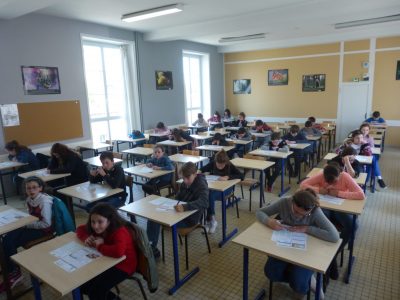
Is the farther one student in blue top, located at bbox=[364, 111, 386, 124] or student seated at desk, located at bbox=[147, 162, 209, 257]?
student in blue top, located at bbox=[364, 111, 386, 124]

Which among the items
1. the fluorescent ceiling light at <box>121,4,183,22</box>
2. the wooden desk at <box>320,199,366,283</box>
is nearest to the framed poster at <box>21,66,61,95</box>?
the fluorescent ceiling light at <box>121,4,183,22</box>

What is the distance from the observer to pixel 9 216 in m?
3.05

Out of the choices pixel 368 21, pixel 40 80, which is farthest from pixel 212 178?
pixel 368 21

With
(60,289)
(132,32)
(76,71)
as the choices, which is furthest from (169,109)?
(60,289)

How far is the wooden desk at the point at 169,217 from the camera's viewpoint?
112 inches

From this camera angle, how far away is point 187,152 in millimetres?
6117

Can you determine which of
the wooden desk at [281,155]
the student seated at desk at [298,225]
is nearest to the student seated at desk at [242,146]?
the wooden desk at [281,155]

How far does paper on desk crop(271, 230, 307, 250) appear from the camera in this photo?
2309 millimetres

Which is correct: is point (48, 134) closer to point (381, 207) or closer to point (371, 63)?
point (381, 207)

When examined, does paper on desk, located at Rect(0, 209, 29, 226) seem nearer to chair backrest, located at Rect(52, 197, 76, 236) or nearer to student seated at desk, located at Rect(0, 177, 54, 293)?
student seated at desk, located at Rect(0, 177, 54, 293)

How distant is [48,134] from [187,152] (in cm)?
339

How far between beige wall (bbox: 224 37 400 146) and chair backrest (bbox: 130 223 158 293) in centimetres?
977

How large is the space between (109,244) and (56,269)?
0.39 m

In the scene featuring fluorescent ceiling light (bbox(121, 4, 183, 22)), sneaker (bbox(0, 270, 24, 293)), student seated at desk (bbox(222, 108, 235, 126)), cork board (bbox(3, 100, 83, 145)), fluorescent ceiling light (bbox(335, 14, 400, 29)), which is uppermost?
fluorescent ceiling light (bbox(121, 4, 183, 22))
